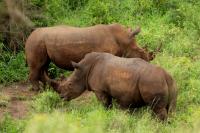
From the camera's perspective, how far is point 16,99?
36.3 ft

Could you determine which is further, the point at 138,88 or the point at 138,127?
the point at 138,88

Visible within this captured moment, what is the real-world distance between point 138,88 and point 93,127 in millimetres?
1479

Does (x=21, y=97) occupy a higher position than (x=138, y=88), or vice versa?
(x=138, y=88)

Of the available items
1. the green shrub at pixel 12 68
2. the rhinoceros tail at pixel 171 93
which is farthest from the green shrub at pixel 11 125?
the green shrub at pixel 12 68

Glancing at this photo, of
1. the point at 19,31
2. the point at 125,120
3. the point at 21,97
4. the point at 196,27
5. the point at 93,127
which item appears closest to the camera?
the point at 93,127

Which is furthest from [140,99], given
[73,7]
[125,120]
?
[73,7]

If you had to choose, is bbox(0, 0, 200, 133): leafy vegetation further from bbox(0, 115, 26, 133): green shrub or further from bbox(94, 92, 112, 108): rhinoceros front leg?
bbox(94, 92, 112, 108): rhinoceros front leg

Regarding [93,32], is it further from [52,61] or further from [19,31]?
[19,31]

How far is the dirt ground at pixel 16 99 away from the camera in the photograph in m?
10.3

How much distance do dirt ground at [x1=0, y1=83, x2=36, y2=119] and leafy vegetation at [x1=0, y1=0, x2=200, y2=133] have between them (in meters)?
0.22

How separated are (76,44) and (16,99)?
1.43 m

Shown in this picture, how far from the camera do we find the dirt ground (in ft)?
33.7

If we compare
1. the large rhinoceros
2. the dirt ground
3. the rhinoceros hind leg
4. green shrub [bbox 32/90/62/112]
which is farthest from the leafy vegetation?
the large rhinoceros

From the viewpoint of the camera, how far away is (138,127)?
8758 millimetres
